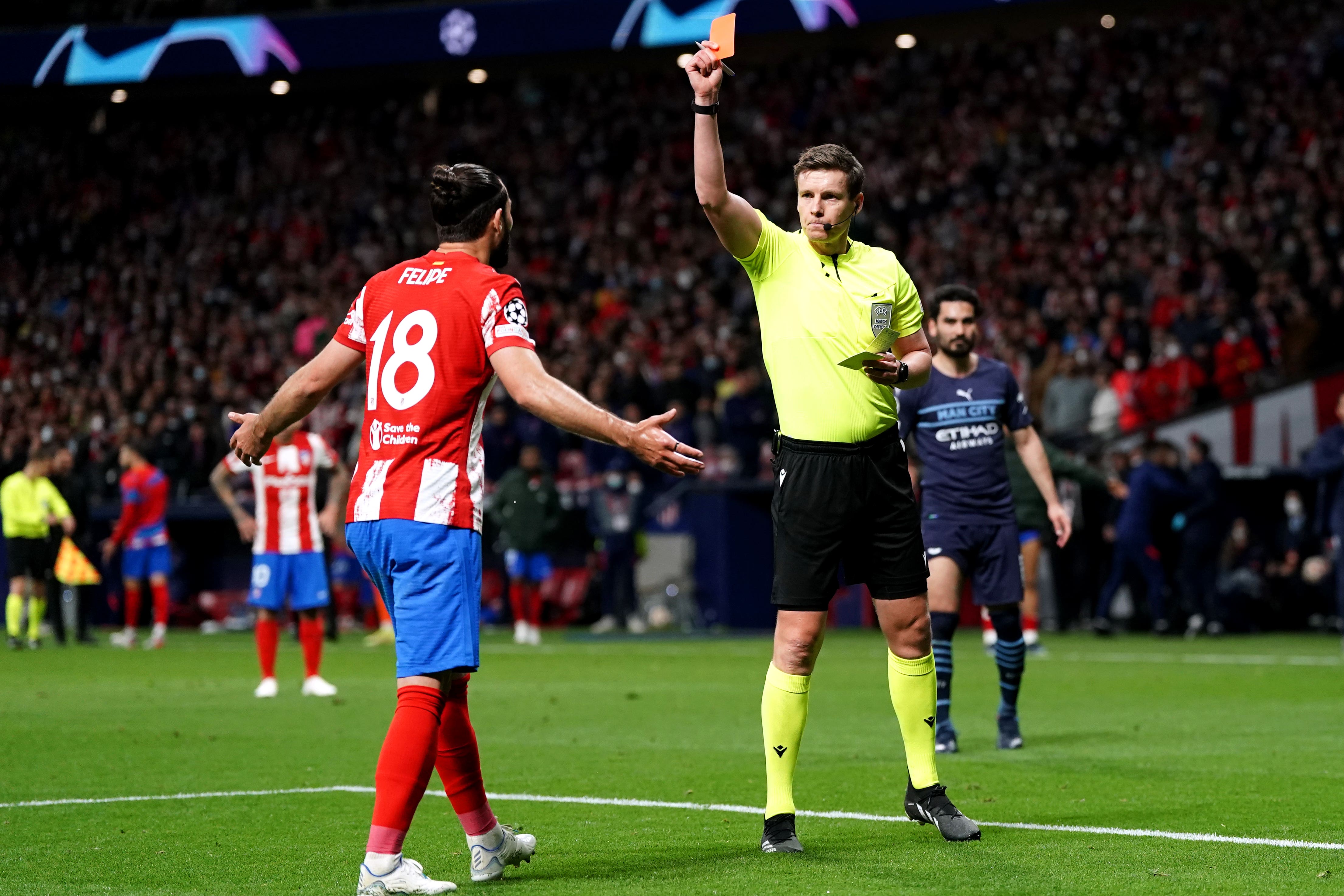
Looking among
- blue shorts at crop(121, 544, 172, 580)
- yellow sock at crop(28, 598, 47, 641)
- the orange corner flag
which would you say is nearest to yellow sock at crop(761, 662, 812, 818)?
blue shorts at crop(121, 544, 172, 580)

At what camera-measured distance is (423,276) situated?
547 cm

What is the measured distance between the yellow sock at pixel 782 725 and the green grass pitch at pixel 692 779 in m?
0.27

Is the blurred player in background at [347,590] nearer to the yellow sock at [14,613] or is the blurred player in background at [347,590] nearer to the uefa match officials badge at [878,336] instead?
the yellow sock at [14,613]

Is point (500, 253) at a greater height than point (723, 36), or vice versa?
point (723, 36)

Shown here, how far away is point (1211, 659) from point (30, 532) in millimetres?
13022

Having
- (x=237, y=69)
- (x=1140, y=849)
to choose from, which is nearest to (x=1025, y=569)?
(x=1140, y=849)

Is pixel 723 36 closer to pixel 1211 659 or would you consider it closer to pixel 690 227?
pixel 1211 659

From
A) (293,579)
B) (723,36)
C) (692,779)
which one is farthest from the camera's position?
(293,579)

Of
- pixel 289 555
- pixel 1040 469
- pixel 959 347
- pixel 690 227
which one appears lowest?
pixel 289 555

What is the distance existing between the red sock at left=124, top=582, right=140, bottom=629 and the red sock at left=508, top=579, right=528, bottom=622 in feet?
14.3

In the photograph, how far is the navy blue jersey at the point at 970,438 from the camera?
372 inches

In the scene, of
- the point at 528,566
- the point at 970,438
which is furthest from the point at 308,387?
the point at 528,566

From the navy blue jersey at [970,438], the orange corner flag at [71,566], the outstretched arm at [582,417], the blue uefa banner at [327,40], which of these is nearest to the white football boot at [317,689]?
the navy blue jersey at [970,438]

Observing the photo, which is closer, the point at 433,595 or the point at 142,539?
the point at 433,595
